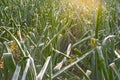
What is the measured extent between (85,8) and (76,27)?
0.34m

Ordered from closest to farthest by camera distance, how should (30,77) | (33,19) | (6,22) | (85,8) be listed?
(30,77) → (6,22) → (33,19) → (85,8)

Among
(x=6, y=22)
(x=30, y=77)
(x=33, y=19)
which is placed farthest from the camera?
(x=33, y=19)

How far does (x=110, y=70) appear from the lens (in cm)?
105

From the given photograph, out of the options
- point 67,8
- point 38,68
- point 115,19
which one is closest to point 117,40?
point 115,19

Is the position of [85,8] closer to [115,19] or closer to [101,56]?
[115,19]

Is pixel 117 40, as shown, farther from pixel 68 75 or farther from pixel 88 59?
pixel 68 75

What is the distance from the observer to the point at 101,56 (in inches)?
41.8

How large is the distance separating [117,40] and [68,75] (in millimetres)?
458

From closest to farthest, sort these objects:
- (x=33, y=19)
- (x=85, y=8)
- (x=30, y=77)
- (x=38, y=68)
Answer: (x=30, y=77)
(x=38, y=68)
(x=33, y=19)
(x=85, y=8)

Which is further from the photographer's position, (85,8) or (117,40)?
(85,8)

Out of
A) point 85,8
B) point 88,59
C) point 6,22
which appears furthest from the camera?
point 85,8

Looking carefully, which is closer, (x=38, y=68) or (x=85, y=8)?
(x=38, y=68)

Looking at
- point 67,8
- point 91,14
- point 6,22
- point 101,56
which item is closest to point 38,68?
point 101,56

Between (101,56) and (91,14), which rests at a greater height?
(101,56)
